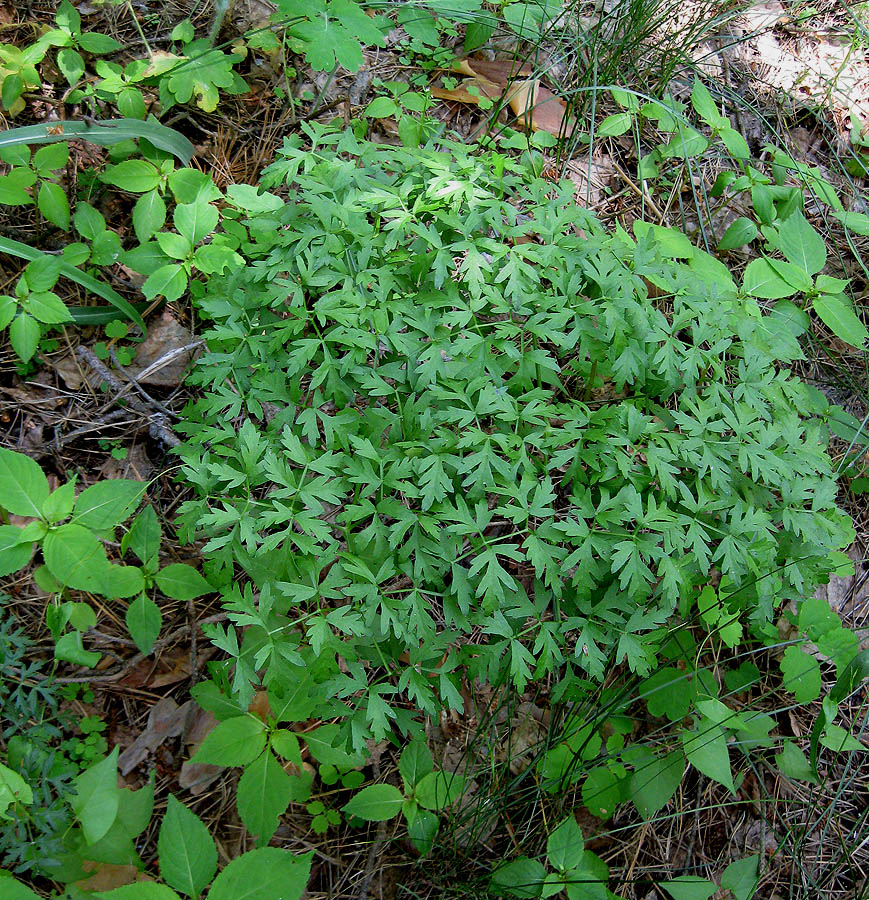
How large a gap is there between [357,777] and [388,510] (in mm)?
924

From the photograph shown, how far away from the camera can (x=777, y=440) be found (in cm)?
186

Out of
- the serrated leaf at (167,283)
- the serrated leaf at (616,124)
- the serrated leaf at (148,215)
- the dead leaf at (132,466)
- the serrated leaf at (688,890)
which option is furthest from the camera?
the serrated leaf at (616,124)

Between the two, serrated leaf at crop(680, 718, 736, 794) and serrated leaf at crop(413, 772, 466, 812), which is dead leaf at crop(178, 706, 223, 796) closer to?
serrated leaf at crop(413, 772, 466, 812)

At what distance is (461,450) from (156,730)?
4.09 feet

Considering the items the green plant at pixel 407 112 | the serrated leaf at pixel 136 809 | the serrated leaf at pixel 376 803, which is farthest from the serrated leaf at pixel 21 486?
the green plant at pixel 407 112

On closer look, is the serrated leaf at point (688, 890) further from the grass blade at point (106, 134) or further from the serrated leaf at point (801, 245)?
the grass blade at point (106, 134)

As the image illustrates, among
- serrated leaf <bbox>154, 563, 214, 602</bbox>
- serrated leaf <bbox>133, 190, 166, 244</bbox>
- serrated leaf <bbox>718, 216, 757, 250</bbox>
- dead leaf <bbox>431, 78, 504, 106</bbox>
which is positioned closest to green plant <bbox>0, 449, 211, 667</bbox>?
serrated leaf <bbox>154, 563, 214, 602</bbox>

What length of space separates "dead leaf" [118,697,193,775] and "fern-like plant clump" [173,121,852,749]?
0.42 m

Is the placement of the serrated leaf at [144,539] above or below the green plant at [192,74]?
below

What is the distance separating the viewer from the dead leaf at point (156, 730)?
2018mm

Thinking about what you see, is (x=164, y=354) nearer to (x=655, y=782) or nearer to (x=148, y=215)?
(x=148, y=215)

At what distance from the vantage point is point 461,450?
67.9 inches

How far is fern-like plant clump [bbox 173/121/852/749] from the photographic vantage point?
5.25ft

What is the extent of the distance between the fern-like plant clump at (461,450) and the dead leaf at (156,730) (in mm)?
417
